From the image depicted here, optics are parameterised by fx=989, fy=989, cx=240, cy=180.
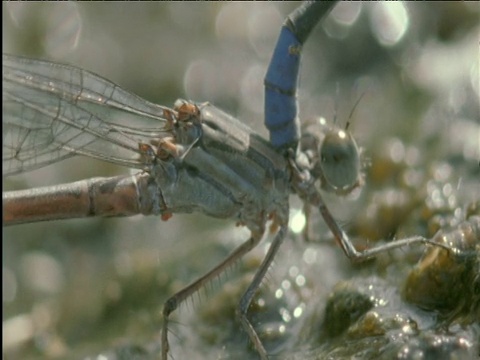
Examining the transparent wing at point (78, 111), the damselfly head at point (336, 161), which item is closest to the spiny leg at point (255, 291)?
the damselfly head at point (336, 161)

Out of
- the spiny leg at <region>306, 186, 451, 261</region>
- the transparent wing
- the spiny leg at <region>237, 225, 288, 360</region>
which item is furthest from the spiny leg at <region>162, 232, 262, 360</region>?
the transparent wing

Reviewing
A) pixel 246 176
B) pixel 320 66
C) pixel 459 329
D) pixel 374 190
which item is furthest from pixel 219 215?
pixel 320 66

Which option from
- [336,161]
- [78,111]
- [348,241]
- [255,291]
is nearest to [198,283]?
[255,291]

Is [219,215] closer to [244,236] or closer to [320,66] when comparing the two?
[244,236]

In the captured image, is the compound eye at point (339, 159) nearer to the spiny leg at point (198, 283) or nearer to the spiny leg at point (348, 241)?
the spiny leg at point (348, 241)

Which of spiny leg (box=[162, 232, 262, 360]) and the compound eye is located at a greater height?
the compound eye

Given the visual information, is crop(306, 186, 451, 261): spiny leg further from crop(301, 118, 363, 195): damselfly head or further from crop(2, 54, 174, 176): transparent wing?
crop(2, 54, 174, 176): transparent wing

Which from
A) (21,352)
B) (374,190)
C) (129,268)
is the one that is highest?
(374,190)
